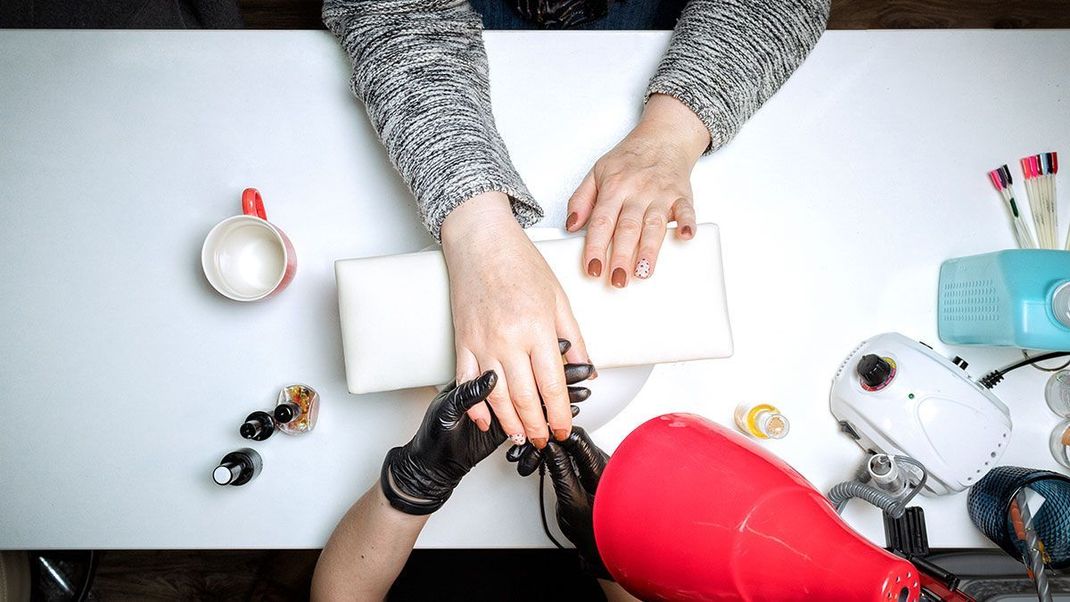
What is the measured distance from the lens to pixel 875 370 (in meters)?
0.71

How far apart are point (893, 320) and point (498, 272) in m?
0.53

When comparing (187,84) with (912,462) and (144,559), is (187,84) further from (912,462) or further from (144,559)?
(144,559)

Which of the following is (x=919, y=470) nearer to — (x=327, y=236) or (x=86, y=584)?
(x=327, y=236)

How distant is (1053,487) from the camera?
0.70 m

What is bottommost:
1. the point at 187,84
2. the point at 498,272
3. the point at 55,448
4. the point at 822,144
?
the point at 55,448

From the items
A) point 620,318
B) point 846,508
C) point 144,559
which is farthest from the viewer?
point 144,559

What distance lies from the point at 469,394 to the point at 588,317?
0.50 feet

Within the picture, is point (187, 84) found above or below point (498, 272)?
above

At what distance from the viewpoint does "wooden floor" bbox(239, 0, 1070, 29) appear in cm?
158

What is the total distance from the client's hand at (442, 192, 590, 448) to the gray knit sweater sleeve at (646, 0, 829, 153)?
30cm

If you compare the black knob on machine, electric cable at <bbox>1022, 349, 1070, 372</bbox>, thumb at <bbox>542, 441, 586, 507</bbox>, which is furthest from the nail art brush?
thumb at <bbox>542, 441, 586, 507</bbox>

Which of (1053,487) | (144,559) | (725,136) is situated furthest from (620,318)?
(144,559)

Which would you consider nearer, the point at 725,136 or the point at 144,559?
the point at 725,136

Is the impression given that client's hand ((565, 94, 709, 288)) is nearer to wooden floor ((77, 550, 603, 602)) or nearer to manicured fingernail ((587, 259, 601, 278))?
manicured fingernail ((587, 259, 601, 278))
